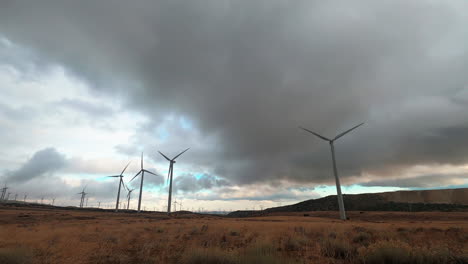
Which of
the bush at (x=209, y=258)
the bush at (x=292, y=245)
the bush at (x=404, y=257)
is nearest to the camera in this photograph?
the bush at (x=404, y=257)

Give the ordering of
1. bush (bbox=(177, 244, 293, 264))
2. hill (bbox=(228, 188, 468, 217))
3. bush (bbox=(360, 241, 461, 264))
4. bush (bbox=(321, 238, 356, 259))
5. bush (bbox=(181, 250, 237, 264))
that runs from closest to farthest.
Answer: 1. bush (bbox=(360, 241, 461, 264))
2. bush (bbox=(177, 244, 293, 264))
3. bush (bbox=(181, 250, 237, 264))
4. bush (bbox=(321, 238, 356, 259))
5. hill (bbox=(228, 188, 468, 217))

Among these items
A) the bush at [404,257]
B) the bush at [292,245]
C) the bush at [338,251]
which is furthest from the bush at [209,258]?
the bush at [404,257]

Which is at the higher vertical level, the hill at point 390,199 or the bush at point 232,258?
the hill at point 390,199

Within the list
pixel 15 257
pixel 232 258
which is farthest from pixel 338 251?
pixel 15 257

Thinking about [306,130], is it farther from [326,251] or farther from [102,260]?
[102,260]

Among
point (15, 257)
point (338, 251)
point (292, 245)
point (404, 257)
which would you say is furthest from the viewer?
point (292, 245)

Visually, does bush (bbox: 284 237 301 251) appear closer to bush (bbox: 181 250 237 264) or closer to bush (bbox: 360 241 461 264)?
bush (bbox: 360 241 461 264)

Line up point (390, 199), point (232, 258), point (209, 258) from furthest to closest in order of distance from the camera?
point (390, 199) < point (209, 258) < point (232, 258)

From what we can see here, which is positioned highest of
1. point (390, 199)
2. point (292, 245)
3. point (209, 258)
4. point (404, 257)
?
point (390, 199)

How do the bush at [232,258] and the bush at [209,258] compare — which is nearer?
the bush at [232,258]

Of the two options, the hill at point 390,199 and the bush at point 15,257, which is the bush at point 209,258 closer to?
the bush at point 15,257

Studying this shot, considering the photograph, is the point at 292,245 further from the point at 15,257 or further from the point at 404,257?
the point at 15,257

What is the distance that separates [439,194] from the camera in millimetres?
182625

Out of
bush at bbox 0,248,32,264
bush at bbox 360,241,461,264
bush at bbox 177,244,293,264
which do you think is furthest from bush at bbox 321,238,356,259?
bush at bbox 0,248,32,264
